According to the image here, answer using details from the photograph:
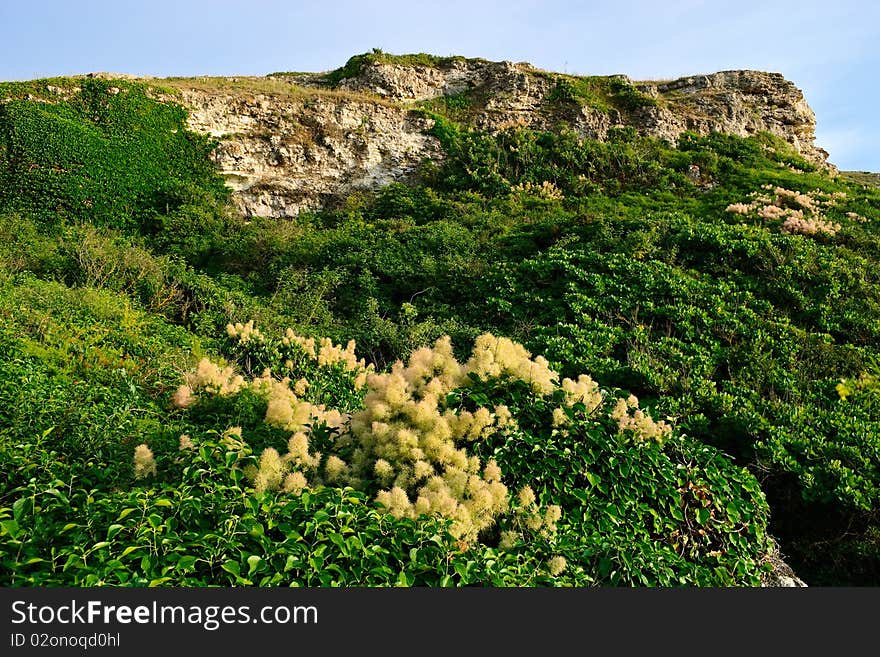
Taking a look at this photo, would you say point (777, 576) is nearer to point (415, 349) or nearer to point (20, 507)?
point (20, 507)

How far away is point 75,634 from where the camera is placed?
9.00 ft

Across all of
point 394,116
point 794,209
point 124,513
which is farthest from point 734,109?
point 124,513

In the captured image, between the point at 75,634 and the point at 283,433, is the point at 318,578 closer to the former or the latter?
the point at 75,634

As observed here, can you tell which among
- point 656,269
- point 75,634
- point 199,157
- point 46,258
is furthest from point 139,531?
point 199,157

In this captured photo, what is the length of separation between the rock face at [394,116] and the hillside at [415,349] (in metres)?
0.15

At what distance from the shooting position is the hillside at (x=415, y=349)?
3.59 meters

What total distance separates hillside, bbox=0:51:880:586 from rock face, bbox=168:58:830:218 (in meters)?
0.15

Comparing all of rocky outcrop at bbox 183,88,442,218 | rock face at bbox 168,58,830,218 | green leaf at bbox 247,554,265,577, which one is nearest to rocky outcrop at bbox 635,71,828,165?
rock face at bbox 168,58,830,218

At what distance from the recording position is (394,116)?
2300 centimetres

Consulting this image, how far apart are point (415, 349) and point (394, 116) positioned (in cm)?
1613

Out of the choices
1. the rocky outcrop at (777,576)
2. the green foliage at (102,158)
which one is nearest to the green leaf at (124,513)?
the rocky outcrop at (777,576)

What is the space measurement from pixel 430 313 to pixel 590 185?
10.9m

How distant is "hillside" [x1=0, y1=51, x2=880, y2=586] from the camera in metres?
3.59

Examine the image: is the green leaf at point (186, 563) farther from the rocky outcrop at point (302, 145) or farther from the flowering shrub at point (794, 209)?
the rocky outcrop at point (302, 145)
